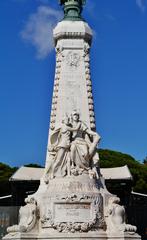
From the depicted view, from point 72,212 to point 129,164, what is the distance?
29.8 meters

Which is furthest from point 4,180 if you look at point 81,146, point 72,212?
point 72,212

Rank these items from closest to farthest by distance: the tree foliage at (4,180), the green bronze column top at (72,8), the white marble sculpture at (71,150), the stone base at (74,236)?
1. the stone base at (74,236)
2. the white marble sculpture at (71,150)
3. the green bronze column top at (72,8)
4. the tree foliage at (4,180)

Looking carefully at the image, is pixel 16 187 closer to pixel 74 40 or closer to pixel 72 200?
pixel 74 40

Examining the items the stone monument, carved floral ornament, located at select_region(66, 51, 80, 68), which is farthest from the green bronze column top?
the stone monument

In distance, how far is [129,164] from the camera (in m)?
44.3

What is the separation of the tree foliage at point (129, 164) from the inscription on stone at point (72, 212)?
25814 mm

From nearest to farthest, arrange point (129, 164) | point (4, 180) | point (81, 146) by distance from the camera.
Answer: point (81, 146) → point (4, 180) → point (129, 164)

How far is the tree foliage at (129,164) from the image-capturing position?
40.9 metres

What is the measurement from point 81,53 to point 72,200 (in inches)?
287

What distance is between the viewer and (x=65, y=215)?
15.1 metres

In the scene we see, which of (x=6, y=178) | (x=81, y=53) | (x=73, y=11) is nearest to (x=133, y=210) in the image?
(x=81, y=53)

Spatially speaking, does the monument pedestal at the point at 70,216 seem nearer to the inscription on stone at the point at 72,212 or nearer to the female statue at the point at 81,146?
the inscription on stone at the point at 72,212

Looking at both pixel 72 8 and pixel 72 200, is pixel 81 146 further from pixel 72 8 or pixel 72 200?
pixel 72 8

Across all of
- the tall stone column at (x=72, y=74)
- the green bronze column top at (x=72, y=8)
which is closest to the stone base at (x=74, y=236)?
the tall stone column at (x=72, y=74)
